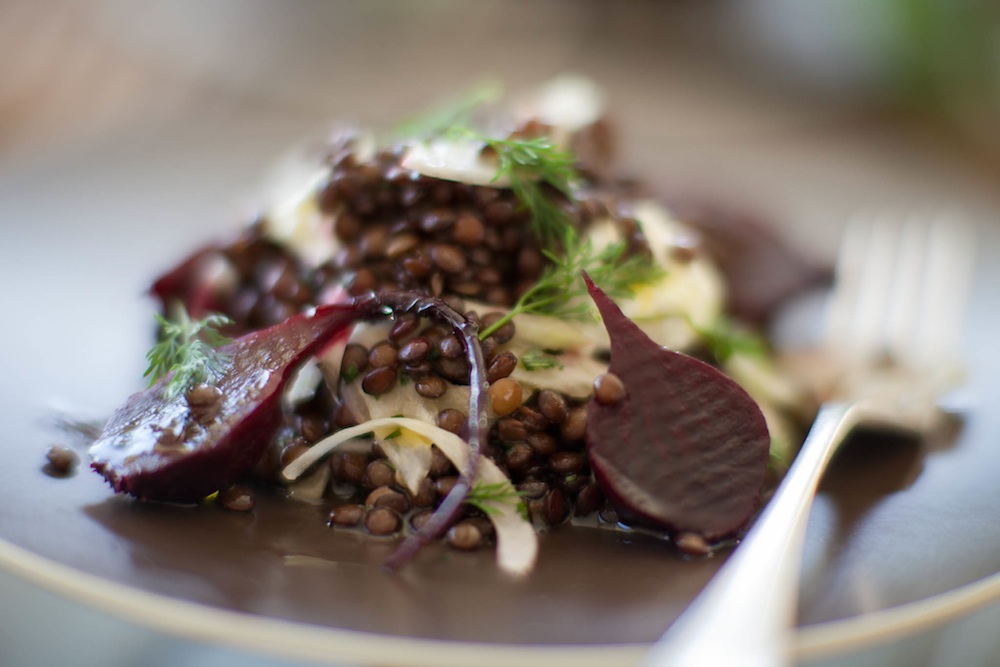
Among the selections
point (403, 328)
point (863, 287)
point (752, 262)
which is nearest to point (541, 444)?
point (403, 328)

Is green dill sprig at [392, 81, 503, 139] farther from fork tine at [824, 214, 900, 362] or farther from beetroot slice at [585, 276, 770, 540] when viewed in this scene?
fork tine at [824, 214, 900, 362]

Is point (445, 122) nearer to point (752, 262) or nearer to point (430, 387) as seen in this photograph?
point (430, 387)

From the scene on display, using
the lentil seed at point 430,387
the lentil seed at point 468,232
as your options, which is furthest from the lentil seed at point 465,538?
the lentil seed at point 468,232

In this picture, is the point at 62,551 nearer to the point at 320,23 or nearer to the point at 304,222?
the point at 304,222

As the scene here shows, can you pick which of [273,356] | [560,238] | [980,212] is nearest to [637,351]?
[560,238]

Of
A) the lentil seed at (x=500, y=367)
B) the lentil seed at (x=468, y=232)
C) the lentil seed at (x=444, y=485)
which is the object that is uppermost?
the lentil seed at (x=468, y=232)

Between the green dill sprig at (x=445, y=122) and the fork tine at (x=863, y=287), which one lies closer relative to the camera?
the green dill sprig at (x=445, y=122)

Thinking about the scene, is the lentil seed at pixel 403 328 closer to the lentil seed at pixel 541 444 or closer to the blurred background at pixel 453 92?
the lentil seed at pixel 541 444
